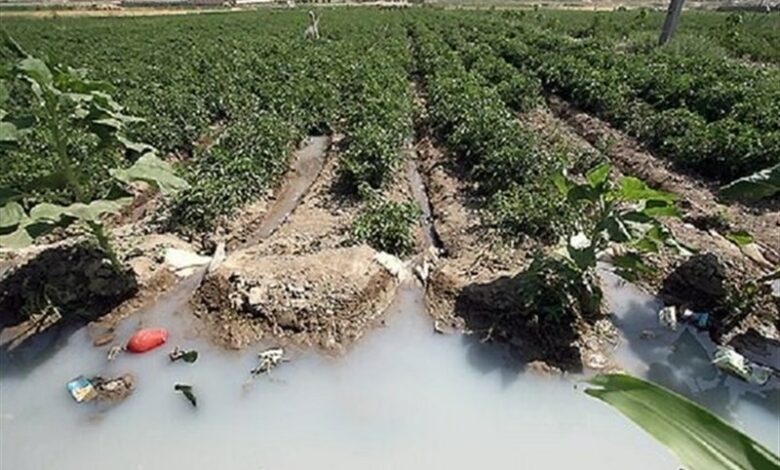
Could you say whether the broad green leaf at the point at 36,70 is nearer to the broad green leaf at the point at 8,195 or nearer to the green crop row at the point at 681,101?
the broad green leaf at the point at 8,195

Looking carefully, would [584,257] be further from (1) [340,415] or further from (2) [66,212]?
(2) [66,212]

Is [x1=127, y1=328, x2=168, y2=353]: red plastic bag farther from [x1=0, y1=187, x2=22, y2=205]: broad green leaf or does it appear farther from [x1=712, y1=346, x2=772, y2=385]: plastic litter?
[x1=712, y1=346, x2=772, y2=385]: plastic litter

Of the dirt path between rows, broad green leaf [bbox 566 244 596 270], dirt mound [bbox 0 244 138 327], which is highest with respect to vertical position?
broad green leaf [bbox 566 244 596 270]

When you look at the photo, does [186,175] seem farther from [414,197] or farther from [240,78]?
[240,78]

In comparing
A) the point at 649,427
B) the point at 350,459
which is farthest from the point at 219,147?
the point at 649,427

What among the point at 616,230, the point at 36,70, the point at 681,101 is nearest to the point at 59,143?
the point at 36,70

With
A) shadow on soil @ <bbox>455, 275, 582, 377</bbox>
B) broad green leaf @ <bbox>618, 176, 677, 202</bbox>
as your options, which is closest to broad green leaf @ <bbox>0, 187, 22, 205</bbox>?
shadow on soil @ <bbox>455, 275, 582, 377</bbox>

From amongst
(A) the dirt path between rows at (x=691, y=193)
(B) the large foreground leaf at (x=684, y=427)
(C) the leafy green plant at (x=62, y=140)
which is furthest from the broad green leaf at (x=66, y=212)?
(A) the dirt path between rows at (x=691, y=193)
